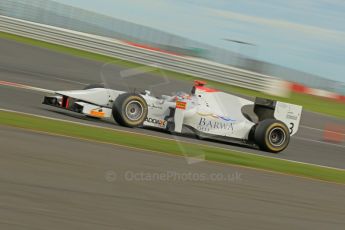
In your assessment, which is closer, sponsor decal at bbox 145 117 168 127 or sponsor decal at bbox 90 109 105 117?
sponsor decal at bbox 90 109 105 117

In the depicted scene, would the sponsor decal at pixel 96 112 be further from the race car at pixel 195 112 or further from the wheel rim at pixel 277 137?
the wheel rim at pixel 277 137

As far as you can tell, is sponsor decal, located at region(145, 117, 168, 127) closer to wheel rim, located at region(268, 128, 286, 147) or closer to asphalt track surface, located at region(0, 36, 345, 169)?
asphalt track surface, located at region(0, 36, 345, 169)

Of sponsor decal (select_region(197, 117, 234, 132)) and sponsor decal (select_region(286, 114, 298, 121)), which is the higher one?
sponsor decal (select_region(286, 114, 298, 121))

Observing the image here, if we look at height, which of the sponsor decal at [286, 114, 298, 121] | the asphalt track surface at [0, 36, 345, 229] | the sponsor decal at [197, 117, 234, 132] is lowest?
the asphalt track surface at [0, 36, 345, 229]

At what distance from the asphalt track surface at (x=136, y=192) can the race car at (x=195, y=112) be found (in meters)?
0.61

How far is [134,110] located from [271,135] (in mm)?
2629

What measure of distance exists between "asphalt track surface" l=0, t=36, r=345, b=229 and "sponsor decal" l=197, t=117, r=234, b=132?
4.78ft

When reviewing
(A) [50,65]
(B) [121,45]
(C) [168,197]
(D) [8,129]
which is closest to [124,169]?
(C) [168,197]

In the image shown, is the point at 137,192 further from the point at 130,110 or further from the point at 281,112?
the point at 281,112

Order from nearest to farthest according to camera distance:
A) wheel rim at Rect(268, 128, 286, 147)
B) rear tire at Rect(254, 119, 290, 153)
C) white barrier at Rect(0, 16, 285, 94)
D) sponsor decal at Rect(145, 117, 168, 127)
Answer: sponsor decal at Rect(145, 117, 168, 127) < rear tire at Rect(254, 119, 290, 153) < wheel rim at Rect(268, 128, 286, 147) < white barrier at Rect(0, 16, 285, 94)

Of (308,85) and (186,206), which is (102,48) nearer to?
(308,85)

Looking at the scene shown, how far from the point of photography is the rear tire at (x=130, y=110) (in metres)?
11.4

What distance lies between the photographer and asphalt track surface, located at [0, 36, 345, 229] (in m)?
5.58

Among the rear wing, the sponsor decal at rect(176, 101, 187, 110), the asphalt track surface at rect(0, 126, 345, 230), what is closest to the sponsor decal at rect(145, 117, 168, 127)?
the sponsor decal at rect(176, 101, 187, 110)
